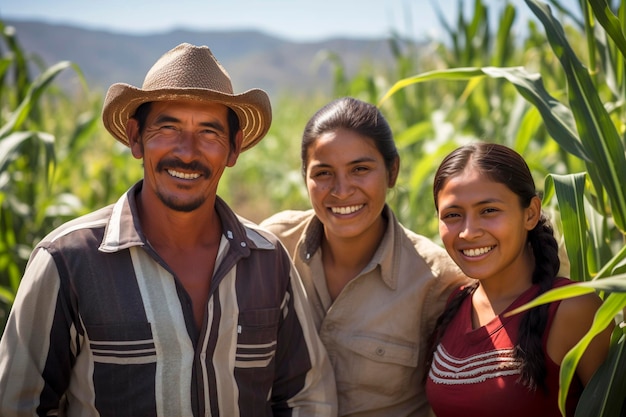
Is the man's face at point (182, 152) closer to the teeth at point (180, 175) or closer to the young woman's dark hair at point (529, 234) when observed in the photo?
the teeth at point (180, 175)

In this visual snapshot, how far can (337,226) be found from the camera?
2.34 metres

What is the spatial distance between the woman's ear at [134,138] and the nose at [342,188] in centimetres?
63

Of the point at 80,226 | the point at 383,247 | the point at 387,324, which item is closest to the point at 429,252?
the point at 383,247

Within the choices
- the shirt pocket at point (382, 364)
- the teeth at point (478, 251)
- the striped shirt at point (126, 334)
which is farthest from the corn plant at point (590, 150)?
the striped shirt at point (126, 334)

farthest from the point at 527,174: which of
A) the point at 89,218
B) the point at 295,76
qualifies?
the point at 295,76

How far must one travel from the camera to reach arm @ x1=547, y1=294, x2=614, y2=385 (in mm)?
1765

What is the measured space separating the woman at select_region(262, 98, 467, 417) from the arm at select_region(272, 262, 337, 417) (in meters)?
0.19

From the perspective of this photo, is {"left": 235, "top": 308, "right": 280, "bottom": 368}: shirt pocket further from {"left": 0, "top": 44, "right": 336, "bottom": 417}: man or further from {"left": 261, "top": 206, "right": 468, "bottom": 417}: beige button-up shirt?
{"left": 261, "top": 206, "right": 468, "bottom": 417}: beige button-up shirt

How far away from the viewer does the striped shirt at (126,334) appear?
1810 mm

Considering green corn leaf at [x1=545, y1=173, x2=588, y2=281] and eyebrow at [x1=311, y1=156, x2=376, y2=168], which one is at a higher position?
eyebrow at [x1=311, y1=156, x2=376, y2=168]

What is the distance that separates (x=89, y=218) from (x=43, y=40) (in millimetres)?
34121

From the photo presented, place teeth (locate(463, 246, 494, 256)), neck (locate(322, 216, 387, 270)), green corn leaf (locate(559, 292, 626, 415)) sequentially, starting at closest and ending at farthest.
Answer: green corn leaf (locate(559, 292, 626, 415)), teeth (locate(463, 246, 494, 256)), neck (locate(322, 216, 387, 270))

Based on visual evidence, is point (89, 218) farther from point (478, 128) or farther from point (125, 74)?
point (125, 74)

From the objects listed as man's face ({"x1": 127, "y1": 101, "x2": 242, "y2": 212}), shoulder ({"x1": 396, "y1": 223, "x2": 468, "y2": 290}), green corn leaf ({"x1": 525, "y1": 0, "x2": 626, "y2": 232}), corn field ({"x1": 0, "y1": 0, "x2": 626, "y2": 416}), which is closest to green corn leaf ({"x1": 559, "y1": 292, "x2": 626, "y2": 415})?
corn field ({"x1": 0, "y1": 0, "x2": 626, "y2": 416})
